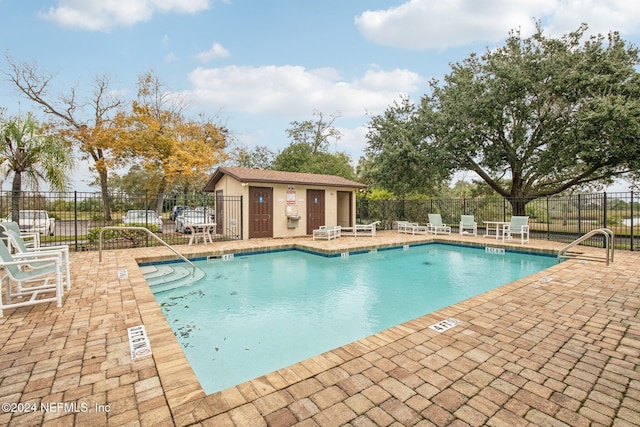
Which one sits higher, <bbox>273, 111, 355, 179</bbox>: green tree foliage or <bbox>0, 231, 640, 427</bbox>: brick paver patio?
<bbox>273, 111, 355, 179</bbox>: green tree foliage

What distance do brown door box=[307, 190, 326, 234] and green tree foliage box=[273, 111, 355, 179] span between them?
1119 cm

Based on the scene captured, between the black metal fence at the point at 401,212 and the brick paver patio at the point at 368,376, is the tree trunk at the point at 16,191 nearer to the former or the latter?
the black metal fence at the point at 401,212

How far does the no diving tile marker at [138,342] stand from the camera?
277cm

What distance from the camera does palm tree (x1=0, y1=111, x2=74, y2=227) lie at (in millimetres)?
7305

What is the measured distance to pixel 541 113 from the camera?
13.3 meters

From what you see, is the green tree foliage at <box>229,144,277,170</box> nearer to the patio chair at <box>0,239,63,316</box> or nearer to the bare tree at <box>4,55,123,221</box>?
the bare tree at <box>4,55,123,221</box>

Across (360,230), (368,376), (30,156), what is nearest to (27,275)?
(368,376)

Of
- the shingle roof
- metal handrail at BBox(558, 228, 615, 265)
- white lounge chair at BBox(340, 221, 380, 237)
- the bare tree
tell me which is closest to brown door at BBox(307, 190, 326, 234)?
the shingle roof

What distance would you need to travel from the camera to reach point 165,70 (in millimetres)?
20688

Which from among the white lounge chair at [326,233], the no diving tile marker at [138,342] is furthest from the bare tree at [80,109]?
the no diving tile marker at [138,342]

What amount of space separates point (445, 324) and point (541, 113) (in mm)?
13822

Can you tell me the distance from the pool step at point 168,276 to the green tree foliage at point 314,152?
1791cm

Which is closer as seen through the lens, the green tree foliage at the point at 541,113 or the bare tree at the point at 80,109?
the green tree foliage at the point at 541,113

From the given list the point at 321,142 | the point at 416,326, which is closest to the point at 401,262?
the point at 416,326
